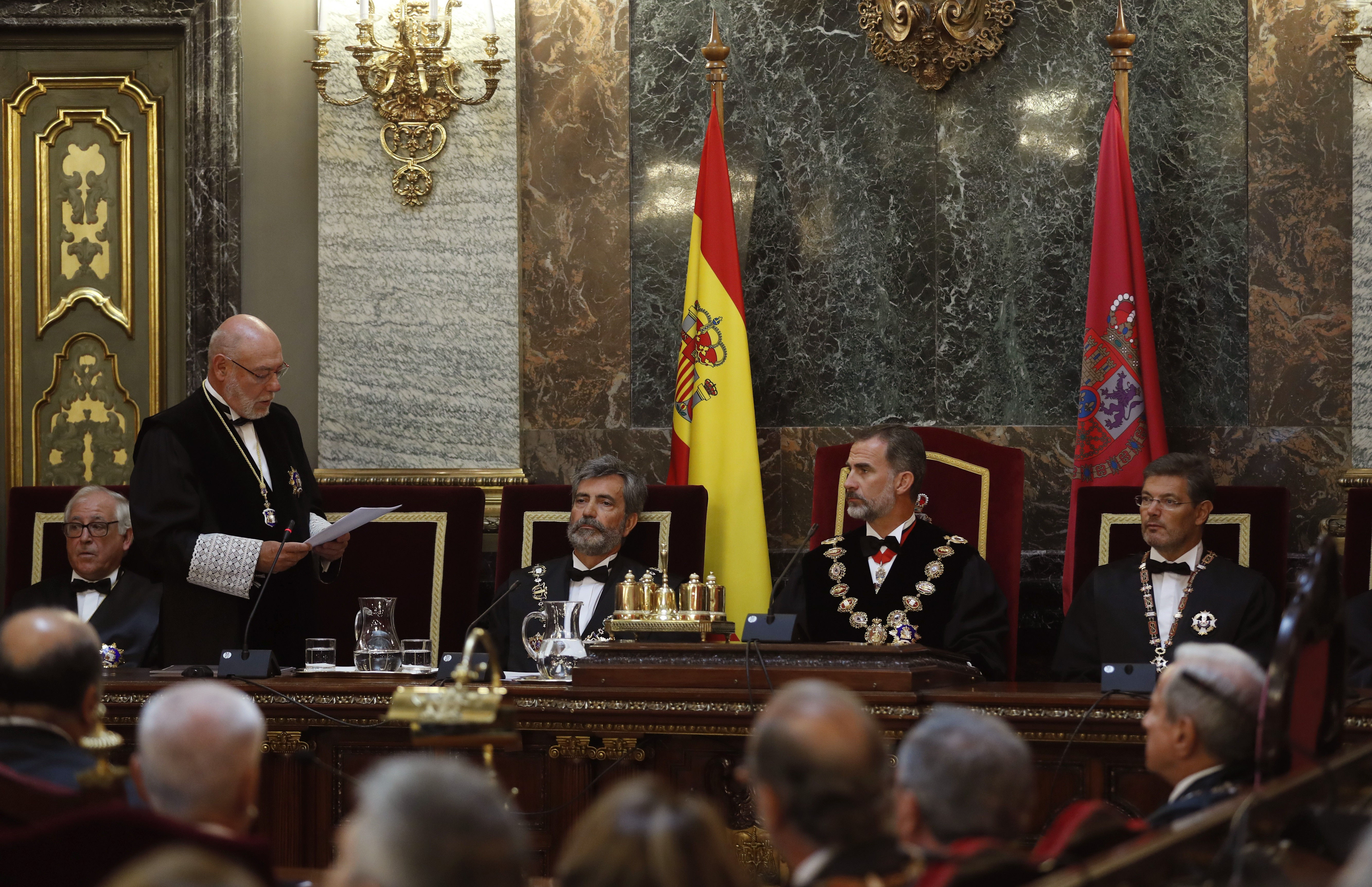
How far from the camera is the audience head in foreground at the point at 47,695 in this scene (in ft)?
8.66

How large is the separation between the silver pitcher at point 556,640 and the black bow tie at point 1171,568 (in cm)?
191

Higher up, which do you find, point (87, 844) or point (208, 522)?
point (208, 522)

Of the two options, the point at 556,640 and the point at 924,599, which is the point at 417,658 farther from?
the point at 924,599

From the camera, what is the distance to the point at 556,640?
15.3ft

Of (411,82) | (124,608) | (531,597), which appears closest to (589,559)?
(531,597)

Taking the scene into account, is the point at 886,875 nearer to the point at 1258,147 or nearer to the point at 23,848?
the point at 23,848

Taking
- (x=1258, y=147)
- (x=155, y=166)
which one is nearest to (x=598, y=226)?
(x=155, y=166)

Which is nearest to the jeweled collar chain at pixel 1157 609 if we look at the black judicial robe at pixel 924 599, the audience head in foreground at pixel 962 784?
the black judicial robe at pixel 924 599

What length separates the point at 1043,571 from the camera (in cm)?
625

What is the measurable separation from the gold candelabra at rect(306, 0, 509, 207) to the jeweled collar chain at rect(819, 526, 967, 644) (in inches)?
95.2

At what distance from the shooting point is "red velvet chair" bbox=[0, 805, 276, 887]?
2057 mm

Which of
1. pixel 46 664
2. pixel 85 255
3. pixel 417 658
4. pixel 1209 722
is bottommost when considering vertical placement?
pixel 417 658

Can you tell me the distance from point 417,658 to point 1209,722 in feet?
8.44

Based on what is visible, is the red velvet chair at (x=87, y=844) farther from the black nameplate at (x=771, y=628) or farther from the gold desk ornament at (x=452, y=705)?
the black nameplate at (x=771, y=628)
